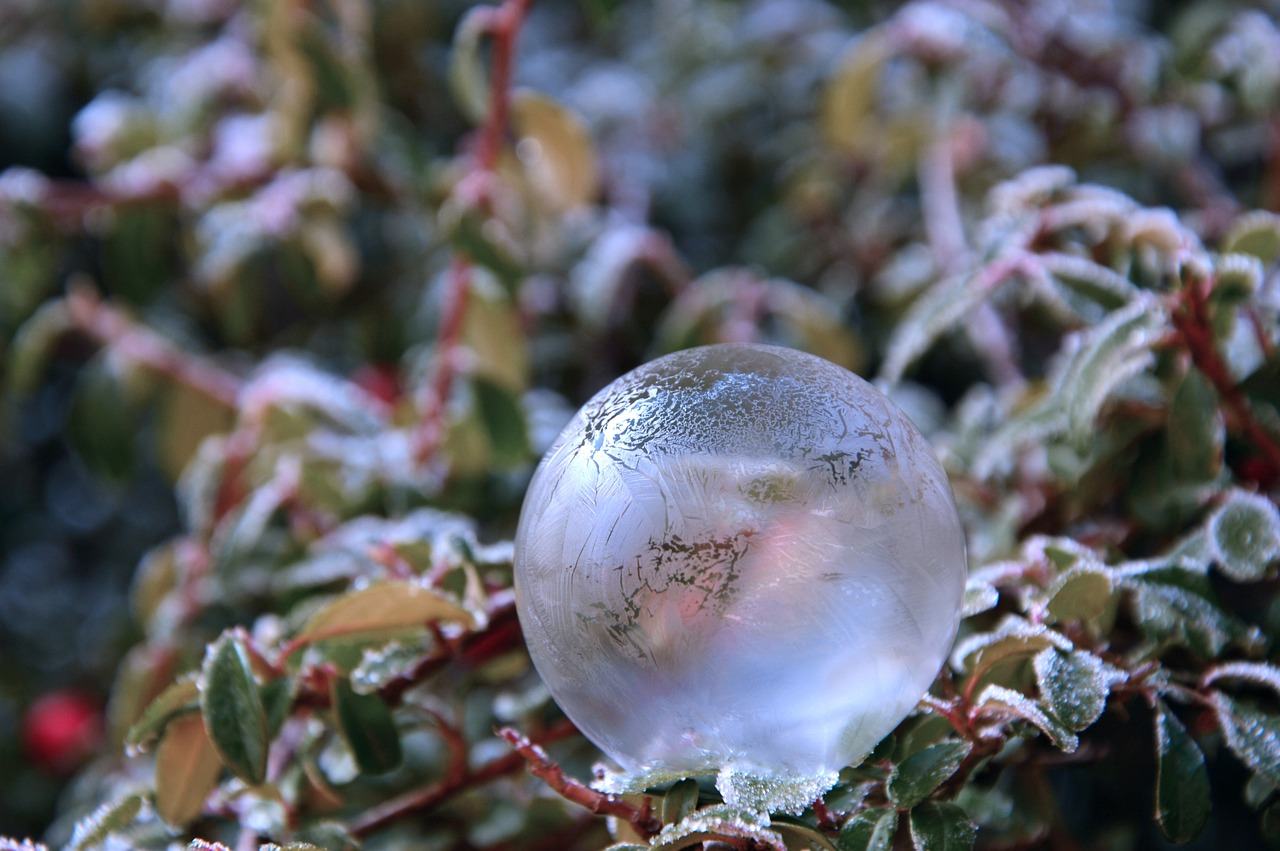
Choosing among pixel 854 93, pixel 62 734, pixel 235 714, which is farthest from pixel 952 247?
pixel 62 734

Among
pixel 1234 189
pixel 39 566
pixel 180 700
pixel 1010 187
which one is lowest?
pixel 39 566

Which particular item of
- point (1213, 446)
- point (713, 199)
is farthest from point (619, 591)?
point (713, 199)

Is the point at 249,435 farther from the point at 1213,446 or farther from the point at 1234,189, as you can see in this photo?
the point at 1234,189

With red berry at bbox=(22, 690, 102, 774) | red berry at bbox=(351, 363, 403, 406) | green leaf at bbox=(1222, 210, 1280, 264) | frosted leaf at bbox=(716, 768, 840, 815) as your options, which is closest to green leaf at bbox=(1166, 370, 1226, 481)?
green leaf at bbox=(1222, 210, 1280, 264)

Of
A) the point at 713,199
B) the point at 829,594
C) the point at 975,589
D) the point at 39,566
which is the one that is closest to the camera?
the point at 829,594

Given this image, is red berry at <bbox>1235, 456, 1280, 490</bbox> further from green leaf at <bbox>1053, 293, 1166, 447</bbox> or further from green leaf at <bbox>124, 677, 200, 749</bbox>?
green leaf at <bbox>124, 677, 200, 749</bbox>

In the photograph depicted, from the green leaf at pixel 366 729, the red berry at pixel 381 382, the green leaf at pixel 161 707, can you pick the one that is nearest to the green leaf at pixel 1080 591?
the green leaf at pixel 366 729
